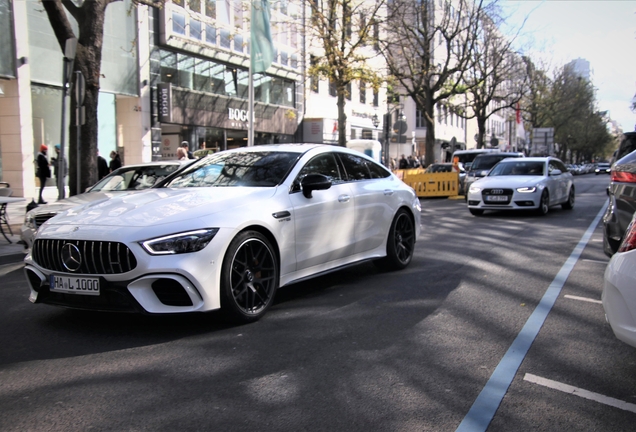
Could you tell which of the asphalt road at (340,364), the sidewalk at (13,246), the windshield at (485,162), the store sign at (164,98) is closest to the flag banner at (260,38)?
the sidewalk at (13,246)

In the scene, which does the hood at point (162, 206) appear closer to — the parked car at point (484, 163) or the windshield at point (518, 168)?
the windshield at point (518, 168)

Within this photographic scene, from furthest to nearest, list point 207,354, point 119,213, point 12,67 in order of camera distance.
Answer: point 12,67 → point 119,213 → point 207,354

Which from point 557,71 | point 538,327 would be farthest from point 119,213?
point 557,71

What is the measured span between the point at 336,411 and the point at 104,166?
1446 cm

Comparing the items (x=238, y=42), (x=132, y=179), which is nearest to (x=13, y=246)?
(x=132, y=179)

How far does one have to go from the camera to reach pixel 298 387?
3525 mm

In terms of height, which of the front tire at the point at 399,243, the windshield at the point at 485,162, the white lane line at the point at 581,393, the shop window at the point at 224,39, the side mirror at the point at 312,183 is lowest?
the white lane line at the point at 581,393

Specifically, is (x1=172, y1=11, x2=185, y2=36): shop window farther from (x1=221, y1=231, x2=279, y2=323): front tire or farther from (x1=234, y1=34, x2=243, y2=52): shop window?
(x1=221, y1=231, x2=279, y2=323): front tire

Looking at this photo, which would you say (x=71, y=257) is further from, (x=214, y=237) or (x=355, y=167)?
(x=355, y=167)

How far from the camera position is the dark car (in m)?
6.04

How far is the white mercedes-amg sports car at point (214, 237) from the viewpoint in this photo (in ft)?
14.2

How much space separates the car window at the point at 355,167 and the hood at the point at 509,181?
816 cm

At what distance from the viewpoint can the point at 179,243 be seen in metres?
4.38

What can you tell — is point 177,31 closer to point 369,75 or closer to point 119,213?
point 369,75
